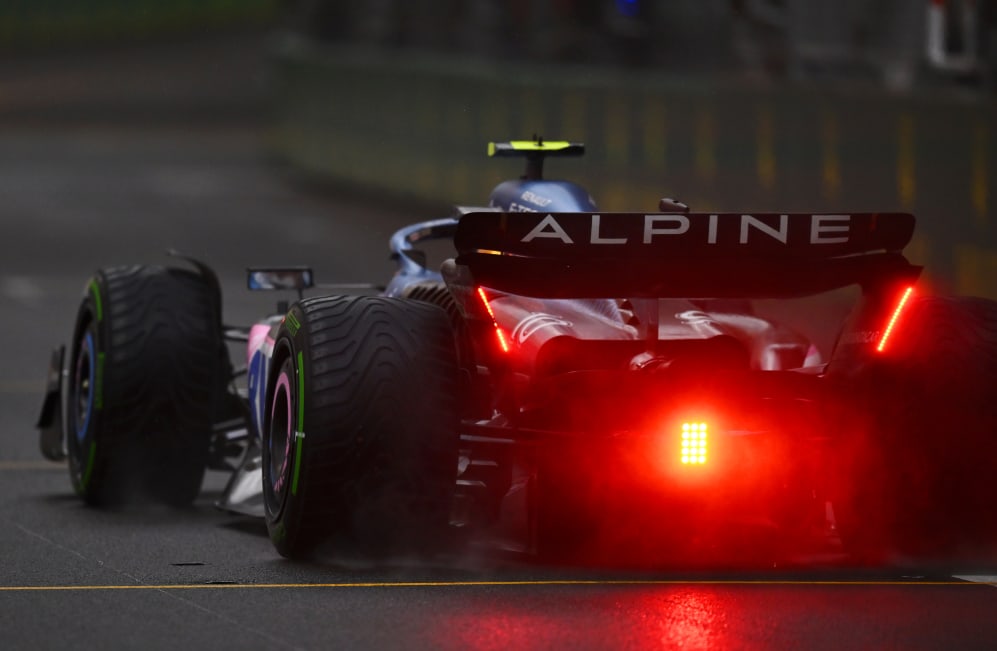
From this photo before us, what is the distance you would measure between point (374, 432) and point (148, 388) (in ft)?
6.95

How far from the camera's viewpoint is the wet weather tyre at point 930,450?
8.31 meters

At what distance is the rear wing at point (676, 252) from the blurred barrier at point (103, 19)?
Answer: 64.2 m

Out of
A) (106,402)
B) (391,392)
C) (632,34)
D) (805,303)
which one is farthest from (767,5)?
(391,392)

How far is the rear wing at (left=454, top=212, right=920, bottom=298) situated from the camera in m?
8.05

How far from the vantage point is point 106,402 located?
9797mm

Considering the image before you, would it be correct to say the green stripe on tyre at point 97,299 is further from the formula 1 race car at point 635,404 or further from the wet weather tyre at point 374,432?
the wet weather tyre at point 374,432

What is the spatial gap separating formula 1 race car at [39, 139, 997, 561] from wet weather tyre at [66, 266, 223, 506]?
1.21 meters

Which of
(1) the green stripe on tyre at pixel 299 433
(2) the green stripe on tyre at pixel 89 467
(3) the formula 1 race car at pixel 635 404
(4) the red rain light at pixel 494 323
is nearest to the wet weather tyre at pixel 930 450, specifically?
(3) the formula 1 race car at pixel 635 404

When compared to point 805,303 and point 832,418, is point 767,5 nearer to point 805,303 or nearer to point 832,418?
point 805,303

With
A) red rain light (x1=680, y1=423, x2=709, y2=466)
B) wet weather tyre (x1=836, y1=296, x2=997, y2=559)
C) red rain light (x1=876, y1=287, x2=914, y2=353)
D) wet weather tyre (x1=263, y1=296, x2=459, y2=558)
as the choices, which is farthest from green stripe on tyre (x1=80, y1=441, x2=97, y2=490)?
red rain light (x1=876, y1=287, x2=914, y2=353)

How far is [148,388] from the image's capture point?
981cm

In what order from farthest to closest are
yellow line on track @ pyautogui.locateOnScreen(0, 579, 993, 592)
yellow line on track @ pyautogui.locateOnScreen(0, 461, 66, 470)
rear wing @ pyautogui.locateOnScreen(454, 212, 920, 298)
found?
yellow line on track @ pyautogui.locateOnScreen(0, 461, 66, 470)
rear wing @ pyautogui.locateOnScreen(454, 212, 920, 298)
yellow line on track @ pyautogui.locateOnScreen(0, 579, 993, 592)

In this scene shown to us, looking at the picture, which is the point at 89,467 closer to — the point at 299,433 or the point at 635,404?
the point at 299,433

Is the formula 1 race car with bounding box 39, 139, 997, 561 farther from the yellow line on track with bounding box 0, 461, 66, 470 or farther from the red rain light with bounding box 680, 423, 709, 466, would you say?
the yellow line on track with bounding box 0, 461, 66, 470
